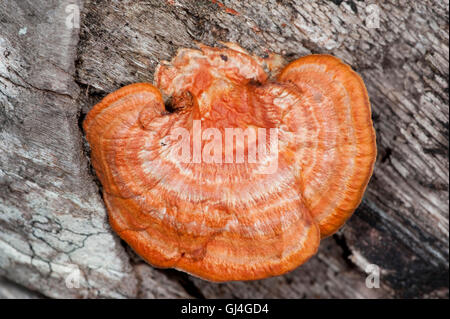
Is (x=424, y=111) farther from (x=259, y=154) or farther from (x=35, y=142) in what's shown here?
(x=35, y=142)

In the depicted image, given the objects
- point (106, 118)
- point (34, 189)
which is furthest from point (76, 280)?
point (106, 118)
